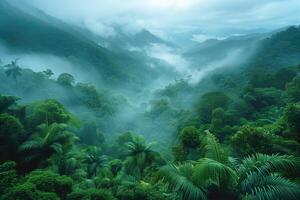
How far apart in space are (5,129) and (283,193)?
17.5 m

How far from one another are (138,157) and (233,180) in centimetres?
1587

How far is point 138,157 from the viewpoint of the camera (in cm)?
2244

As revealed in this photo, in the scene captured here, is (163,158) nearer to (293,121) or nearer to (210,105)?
(293,121)

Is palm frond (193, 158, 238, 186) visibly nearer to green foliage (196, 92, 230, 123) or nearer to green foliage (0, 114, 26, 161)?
green foliage (0, 114, 26, 161)

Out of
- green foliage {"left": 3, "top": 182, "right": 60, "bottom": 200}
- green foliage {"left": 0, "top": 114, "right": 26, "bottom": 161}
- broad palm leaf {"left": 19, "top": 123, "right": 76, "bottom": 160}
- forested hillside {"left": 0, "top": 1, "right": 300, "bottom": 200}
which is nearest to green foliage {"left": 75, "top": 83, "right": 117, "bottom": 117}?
forested hillside {"left": 0, "top": 1, "right": 300, "bottom": 200}

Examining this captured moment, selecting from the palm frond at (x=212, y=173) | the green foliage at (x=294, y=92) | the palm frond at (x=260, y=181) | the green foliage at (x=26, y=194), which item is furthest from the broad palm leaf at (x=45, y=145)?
the green foliage at (x=294, y=92)

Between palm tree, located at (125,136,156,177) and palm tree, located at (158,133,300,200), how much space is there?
15387 mm

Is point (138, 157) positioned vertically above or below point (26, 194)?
below

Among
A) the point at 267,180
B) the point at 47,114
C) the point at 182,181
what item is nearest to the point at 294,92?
the point at 47,114

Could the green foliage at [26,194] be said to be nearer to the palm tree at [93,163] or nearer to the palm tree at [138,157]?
the palm tree at [138,157]

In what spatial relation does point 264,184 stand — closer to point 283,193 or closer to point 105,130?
point 283,193

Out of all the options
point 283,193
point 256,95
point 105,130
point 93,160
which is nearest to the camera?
point 283,193

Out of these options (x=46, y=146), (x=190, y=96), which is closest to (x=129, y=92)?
(x=190, y=96)

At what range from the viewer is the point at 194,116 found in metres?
48.0
